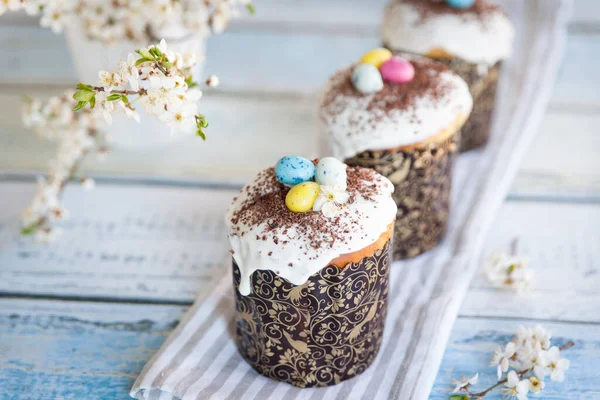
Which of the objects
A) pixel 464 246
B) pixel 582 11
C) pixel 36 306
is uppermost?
pixel 582 11

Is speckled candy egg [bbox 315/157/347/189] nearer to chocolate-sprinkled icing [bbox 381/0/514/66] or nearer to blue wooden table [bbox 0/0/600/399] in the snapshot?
blue wooden table [bbox 0/0/600/399]

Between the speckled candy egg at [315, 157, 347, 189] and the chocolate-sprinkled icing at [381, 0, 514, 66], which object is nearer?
the speckled candy egg at [315, 157, 347, 189]

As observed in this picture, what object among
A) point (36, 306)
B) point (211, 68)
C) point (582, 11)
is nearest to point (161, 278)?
point (36, 306)

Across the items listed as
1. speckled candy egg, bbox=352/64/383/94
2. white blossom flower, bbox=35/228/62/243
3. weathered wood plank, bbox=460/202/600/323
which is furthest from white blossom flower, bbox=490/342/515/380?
white blossom flower, bbox=35/228/62/243

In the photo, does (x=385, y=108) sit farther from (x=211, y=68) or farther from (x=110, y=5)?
(x=211, y=68)

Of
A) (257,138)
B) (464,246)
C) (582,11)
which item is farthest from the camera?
(582,11)

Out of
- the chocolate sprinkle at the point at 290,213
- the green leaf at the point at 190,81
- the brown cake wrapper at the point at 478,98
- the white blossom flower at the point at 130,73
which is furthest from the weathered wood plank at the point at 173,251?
the white blossom flower at the point at 130,73
